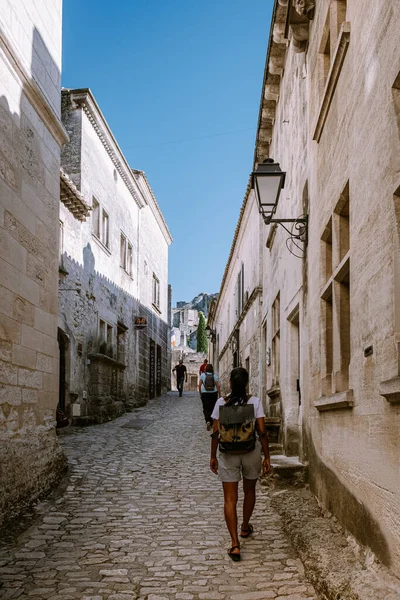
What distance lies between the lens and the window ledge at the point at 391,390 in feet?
11.9

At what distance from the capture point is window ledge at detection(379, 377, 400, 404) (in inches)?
143

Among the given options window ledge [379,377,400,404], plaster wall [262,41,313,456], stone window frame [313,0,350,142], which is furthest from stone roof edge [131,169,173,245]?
window ledge [379,377,400,404]

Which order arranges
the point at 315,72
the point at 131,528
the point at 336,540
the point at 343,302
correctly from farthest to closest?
the point at 315,72, the point at 131,528, the point at 343,302, the point at 336,540

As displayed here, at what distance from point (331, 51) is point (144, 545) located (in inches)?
195

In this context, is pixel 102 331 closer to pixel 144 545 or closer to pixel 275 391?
pixel 275 391

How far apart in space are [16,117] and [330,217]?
3.53 metres

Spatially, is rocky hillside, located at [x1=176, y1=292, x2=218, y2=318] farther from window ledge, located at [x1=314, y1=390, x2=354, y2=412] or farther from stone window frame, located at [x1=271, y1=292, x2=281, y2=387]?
window ledge, located at [x1=314, y1=390, x2=354, y2=412]

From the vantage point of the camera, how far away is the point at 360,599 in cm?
349

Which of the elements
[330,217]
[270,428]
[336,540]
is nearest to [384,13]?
[330,217]

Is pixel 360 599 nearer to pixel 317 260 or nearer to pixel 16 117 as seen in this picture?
pixel 317 260

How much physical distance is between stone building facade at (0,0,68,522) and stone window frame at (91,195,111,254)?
8537 mm

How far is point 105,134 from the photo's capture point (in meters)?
18.2

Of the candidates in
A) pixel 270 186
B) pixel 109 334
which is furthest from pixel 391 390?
pixel 109 334

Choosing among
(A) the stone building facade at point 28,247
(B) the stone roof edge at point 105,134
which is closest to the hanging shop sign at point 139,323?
(B) the stone roof edge at point 105,134
